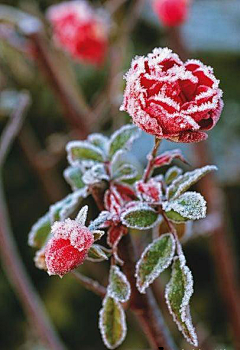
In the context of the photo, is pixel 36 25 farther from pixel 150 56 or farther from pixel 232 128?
pixel 232 128

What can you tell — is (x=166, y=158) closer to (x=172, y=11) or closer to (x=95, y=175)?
(x=95, y=175)

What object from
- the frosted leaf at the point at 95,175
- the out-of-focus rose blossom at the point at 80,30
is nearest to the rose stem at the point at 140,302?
the frosted leaf at the point at 95,175

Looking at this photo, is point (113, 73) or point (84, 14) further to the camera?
point (113, 73)

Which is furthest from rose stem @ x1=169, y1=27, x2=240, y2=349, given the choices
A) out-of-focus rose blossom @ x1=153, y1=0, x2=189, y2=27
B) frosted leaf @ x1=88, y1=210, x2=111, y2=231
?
frosted leaf @ x1=88, y1=210, x2=111, y2=231

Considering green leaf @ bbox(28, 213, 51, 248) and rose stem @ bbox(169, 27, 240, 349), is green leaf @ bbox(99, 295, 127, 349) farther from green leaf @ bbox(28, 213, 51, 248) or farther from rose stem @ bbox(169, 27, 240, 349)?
rose stem @ bbox(169, 27, 240, 349)

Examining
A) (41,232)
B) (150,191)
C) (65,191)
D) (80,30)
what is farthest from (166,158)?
(65,191)

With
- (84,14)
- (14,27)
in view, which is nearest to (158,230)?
(14,27)

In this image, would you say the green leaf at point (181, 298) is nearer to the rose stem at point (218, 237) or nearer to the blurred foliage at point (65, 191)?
the rose stem at point (218, 237)
